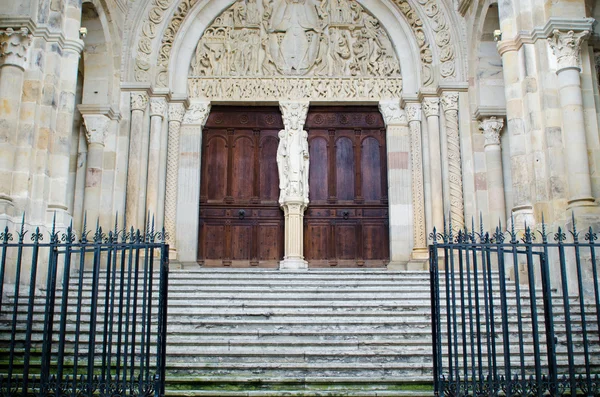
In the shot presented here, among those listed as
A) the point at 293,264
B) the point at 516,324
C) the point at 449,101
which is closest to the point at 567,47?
the point at 449,101

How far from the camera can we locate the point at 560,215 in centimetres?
948

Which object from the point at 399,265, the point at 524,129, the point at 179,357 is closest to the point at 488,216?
the point at 399,265

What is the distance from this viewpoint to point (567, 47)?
32.3ft

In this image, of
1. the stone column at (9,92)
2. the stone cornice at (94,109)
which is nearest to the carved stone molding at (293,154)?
the stone cornice at (94,109)

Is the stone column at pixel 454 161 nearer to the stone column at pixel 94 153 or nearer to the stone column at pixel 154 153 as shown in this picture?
the stone column at pixel 154 153

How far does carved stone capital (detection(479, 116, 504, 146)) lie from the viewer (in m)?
12.9

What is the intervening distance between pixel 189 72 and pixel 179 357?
856 centimetres

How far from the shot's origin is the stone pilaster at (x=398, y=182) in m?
13.3

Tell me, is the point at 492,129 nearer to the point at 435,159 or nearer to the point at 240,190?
the point at 435,159

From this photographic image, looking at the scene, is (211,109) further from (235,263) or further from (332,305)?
(332,305)

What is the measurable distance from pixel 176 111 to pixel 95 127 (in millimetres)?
1792

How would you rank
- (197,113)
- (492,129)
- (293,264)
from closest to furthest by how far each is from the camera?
(492,129) → (293,264) → (197,113)

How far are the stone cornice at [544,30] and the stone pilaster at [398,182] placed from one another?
371cm

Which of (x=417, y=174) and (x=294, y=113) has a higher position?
(x=294, y=113)
